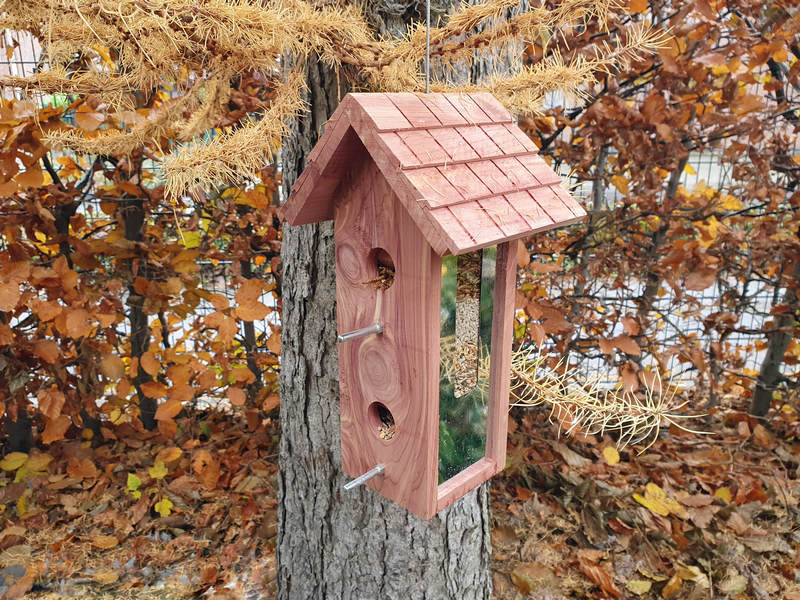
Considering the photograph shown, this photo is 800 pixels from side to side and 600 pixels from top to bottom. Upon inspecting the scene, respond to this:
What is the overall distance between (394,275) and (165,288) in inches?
73.8

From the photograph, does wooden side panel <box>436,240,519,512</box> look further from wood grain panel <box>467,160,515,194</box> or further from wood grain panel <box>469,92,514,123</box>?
wood grain panel <box>469,92,514,123</box>

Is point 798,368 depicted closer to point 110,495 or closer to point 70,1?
point 110,495

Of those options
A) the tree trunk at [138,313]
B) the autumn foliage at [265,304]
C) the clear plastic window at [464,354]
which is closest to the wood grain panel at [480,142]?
the clear plastic window at [464,354]

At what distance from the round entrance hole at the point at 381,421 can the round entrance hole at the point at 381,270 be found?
28 cm

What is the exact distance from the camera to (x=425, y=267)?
111 cm

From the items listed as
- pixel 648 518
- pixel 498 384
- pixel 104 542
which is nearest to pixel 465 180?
pixel 498 384

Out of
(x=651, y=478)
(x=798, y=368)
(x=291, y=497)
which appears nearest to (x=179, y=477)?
(x=291, y=497)

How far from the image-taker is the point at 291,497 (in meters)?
2.03

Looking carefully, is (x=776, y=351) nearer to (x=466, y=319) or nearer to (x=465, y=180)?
(x=466, y=319)

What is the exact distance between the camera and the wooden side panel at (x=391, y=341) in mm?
1146

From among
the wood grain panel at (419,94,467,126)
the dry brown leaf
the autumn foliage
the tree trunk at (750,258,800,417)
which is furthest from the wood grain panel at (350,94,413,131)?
the tree trunk at (750,258,800,417)

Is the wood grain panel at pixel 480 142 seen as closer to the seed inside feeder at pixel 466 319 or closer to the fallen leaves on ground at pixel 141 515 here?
the seed inside feeder at pixel 466 319

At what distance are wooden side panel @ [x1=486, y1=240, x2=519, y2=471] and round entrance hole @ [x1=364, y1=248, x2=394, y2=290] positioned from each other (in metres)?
0.25

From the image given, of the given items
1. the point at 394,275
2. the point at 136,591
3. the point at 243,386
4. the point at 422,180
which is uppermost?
the point at 422,180
